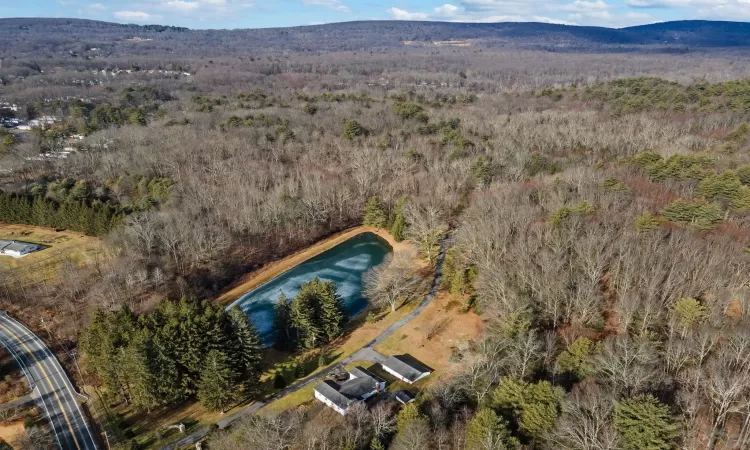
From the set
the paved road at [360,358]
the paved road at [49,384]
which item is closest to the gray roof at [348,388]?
the paved road at [360,358]

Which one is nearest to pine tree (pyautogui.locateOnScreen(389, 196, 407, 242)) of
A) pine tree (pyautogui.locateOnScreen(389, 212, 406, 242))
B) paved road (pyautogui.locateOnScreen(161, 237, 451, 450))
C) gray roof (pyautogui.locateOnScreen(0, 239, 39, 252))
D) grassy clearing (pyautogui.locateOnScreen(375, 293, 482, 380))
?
pine tree (pyautogui.locateOnScreen(389, 212, 406, 242))

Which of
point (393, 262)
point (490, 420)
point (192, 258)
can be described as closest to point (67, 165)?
point (192, 258)

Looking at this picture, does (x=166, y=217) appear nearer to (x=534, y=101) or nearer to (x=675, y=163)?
(x=675, y=163)

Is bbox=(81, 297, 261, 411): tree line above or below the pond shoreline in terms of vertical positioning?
above

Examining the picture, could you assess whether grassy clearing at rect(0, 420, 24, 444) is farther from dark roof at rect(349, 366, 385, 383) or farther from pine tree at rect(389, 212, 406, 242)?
pine tree at rect(389, 212, 406, 242)

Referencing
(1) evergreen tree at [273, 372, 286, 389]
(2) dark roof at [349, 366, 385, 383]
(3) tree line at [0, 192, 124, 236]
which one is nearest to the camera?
(2) dark roof at [349, 366, 385, 383]

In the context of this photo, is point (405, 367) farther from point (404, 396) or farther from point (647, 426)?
point (647, 426)

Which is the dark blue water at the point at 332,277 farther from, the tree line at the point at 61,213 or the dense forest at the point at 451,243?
the tree line at the point at 61,213
